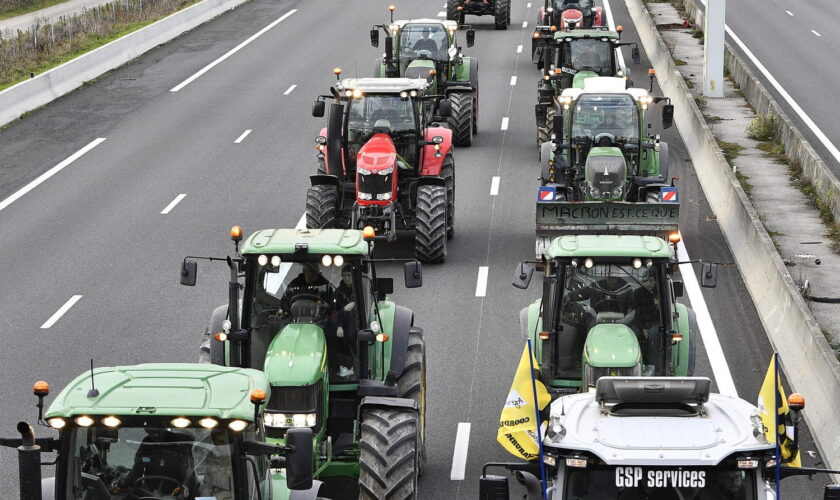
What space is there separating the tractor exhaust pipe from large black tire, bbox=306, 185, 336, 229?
47.1ft

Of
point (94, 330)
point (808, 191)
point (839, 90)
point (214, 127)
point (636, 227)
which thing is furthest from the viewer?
point (839, 90)

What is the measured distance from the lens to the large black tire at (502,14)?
47.8 meters

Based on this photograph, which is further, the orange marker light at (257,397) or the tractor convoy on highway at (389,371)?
the tractor convoy on highway at (389,371)

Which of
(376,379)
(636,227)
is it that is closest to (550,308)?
(376,379)

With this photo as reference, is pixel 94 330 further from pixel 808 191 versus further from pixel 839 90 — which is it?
pixel 839 90

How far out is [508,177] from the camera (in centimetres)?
2964

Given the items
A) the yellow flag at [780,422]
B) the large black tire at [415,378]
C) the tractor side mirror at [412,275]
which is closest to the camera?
the yellow flag at [780,422]

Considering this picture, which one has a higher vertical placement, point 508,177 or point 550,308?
point 550,308

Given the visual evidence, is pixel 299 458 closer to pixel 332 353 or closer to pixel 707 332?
pixel 332 353

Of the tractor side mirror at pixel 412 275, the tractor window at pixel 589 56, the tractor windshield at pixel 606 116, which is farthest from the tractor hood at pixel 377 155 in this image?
the tractor window at pixel 589 56

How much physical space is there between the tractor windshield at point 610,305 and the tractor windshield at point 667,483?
4.53m

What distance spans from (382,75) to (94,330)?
14.7 m

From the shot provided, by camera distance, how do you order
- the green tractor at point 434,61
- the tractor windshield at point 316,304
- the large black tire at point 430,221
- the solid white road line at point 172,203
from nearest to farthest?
the tractor windshield at point 316,304, the large black tire at point 430,221, the solid white road line at point 172,203, the green tractor at point 434,61

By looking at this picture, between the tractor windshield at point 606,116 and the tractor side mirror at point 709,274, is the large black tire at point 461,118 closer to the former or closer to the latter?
the tractor windshield at point 606,116
